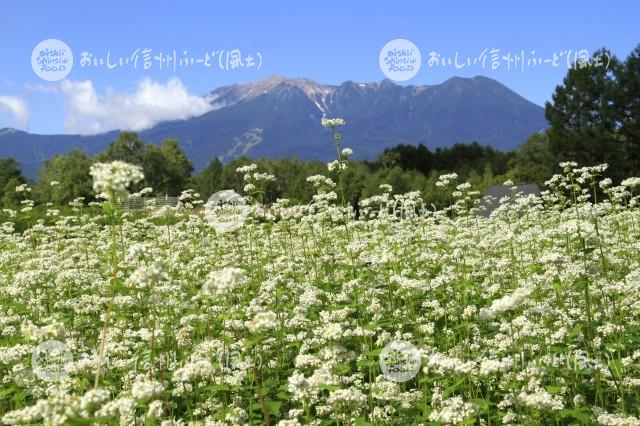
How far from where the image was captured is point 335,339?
5844mm

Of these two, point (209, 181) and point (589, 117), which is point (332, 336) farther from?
point (209, 181)

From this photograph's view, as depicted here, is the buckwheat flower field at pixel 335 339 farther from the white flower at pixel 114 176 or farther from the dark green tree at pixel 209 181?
the dark green tree at pixel 209 181

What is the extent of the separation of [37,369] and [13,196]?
233 feet

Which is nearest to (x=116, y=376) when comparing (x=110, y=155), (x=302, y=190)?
(x=302, y=190)

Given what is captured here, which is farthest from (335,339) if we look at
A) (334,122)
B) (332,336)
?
A: (334,122)

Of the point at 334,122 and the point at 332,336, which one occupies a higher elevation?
the point at 334,122

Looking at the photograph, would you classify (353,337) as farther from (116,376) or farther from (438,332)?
(116,376)

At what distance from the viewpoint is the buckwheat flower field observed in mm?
4944

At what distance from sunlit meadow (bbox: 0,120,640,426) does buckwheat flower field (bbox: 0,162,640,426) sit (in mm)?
37

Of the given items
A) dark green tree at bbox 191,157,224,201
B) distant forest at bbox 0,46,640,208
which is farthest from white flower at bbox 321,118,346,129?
dark green tree at bbox 191,157,224,201

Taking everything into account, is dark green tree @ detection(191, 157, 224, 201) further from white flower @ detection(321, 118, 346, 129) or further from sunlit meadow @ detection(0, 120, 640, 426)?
sunlit meadow @ detection(0, 120, 640, 426)

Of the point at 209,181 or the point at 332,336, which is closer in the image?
the point at 332,336

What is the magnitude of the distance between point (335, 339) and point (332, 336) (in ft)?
0.81

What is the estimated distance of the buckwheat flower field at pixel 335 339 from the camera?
16.2 ft
